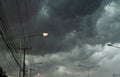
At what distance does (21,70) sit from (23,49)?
3897 millimetres

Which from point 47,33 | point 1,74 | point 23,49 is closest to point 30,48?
point 23,49

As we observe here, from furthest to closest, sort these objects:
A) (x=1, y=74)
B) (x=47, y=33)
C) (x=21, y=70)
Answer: (x=1, y=74)
(x=21, y=70)
(x=47, y=33)

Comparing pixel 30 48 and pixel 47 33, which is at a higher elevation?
pixel 30 48

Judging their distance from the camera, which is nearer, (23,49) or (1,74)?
(23,49)

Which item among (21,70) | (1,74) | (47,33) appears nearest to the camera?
(47,33)

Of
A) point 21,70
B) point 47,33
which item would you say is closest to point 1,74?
point 21,70

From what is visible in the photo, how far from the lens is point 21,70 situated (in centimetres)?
5547

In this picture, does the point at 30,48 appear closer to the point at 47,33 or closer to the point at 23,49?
the point at 23,49

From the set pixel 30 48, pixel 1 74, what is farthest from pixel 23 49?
pixel 1 74

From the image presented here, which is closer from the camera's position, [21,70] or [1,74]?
[21,70]

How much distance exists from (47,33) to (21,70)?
22595mm

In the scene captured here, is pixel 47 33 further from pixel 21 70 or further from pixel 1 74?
pixel 1 74

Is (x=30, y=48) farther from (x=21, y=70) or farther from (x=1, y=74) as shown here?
(x=1, y=74)

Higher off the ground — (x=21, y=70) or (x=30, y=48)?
(x=30, y=48)
